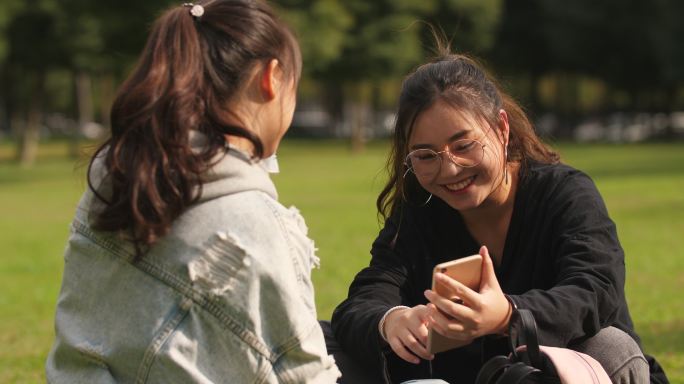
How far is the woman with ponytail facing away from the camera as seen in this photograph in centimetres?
267

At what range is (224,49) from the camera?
108 inches

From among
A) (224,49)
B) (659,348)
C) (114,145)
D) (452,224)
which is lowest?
(659,348)

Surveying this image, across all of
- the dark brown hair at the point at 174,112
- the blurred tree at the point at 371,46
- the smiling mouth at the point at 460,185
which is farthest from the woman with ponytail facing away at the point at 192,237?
the blurred tree at the point at 371,46

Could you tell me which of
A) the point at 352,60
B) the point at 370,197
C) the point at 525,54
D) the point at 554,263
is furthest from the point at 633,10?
the point at 554,263

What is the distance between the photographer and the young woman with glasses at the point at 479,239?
3559 millimetres

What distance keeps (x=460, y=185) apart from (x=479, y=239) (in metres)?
0.27

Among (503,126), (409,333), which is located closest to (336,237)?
(503,126)

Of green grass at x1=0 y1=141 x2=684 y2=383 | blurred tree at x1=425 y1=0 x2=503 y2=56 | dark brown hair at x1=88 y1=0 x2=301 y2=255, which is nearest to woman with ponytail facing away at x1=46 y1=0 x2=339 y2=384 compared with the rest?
dark brown hair at x1=88 y1=0 x2=301 y2=255

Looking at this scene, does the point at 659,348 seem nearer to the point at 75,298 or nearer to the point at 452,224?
the point at 452,224

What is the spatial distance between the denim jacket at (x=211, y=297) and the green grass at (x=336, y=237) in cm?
43

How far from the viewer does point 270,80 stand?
9.23 ft

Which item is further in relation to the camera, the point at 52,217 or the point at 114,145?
the point at 52,217

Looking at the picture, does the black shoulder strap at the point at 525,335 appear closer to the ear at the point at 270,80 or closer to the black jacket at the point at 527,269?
the black jacket at the point at 527,269

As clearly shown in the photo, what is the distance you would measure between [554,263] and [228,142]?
1446 millimetres
